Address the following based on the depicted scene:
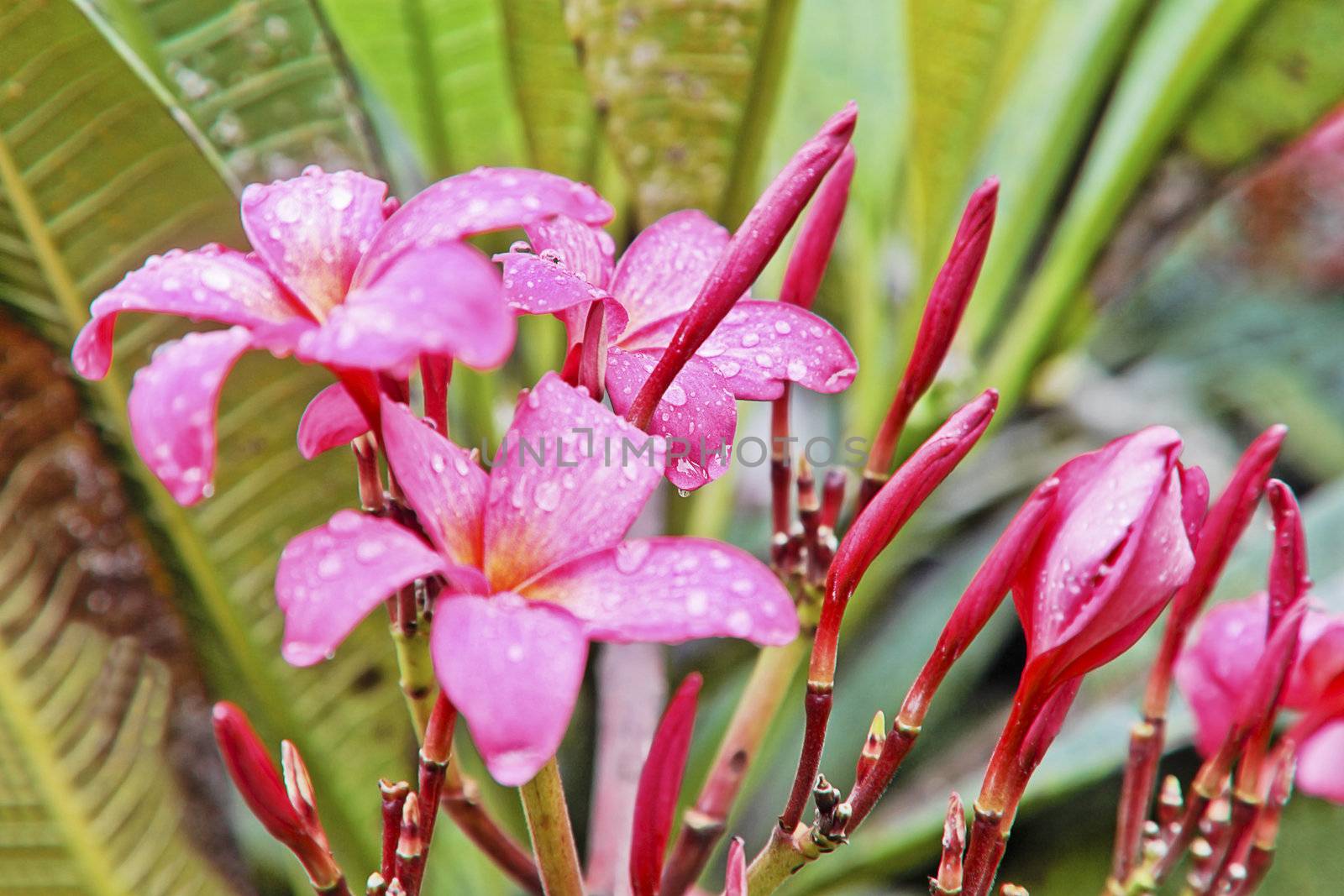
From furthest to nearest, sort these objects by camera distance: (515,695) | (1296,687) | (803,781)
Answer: (1296,687) < (803,781) < (515,695)

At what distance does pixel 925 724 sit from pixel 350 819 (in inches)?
18.9

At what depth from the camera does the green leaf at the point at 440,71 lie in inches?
29.5

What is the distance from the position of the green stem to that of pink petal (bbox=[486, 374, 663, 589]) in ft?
0.31

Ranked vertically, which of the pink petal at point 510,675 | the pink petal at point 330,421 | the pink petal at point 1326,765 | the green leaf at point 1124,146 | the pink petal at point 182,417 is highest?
the pink petal at point 182,417

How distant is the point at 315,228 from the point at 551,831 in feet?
0.79

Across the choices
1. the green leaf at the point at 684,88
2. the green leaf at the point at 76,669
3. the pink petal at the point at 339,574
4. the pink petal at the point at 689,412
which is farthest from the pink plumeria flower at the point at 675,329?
the green leaf at the point at 76,669

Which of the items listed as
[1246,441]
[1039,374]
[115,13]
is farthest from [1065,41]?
[115,13]

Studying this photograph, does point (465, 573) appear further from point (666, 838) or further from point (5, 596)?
point (5, 596)

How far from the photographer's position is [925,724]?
95 cm

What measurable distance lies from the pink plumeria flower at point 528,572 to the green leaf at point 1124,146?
2.13 feet

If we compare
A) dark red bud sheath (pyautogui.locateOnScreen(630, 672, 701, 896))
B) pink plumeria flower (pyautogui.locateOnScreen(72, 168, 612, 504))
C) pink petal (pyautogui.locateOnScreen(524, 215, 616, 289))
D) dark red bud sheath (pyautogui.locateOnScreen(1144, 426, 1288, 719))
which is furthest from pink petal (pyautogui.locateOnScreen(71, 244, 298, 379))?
dark red bud sheath (pyautogui.locateOnScreen(1144, 426, 1288, 719))

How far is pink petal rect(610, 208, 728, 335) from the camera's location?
1.51 feet

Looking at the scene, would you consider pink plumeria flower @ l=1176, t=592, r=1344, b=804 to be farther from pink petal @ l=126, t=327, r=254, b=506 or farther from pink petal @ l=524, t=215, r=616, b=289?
pink petal @ l=126, t=327, r=254, b=506

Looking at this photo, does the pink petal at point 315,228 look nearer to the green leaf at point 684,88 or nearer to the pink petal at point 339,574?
the pink petal at point 339,574
